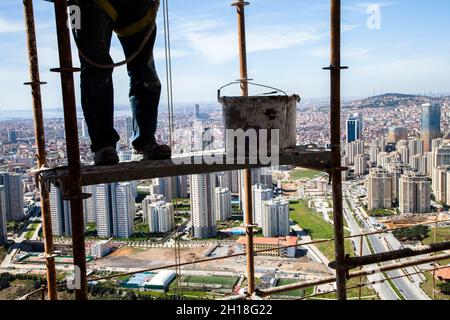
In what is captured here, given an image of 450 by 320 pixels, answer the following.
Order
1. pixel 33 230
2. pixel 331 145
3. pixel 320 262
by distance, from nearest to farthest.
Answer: pixel 331 145
pixel 33 230
pixel 320 262

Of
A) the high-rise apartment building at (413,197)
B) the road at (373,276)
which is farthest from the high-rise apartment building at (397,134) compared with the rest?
the high-rise apartment building at (413,197)

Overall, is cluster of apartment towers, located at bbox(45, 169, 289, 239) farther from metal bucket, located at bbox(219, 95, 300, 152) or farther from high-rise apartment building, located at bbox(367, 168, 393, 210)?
metal bucket, located at bbox(219, 95, 300, 152)

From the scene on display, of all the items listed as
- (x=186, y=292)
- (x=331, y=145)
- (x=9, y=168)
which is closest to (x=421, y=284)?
(x=186, y=292)

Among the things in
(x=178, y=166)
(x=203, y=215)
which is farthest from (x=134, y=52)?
(x=203, y=215)

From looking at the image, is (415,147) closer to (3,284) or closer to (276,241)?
(276,241)

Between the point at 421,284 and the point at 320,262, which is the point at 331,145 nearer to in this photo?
the point at 421,284

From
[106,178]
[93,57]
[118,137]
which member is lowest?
[106,178]

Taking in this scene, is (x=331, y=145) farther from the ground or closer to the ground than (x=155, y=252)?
farther from the ground
